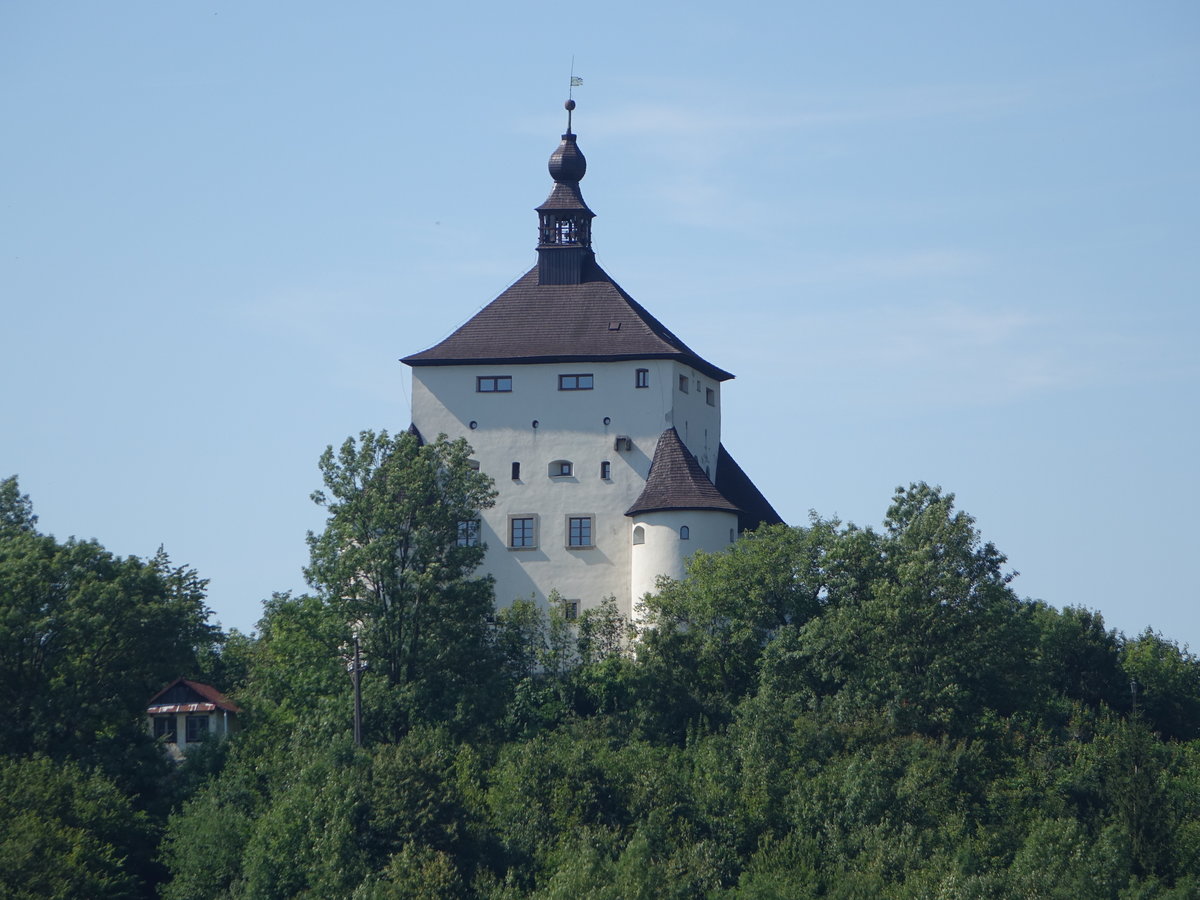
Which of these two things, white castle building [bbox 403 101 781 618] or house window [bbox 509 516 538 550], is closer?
white castle building [bbox 403 101 781 618]

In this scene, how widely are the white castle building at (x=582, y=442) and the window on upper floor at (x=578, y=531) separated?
1.2 inches

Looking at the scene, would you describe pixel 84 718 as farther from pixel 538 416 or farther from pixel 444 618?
pixel 538 416

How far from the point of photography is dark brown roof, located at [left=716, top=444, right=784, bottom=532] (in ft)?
276

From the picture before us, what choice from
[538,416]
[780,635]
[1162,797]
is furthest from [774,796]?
[538,416]

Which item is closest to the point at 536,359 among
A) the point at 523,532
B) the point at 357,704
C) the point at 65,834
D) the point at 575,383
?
the point at 575,383

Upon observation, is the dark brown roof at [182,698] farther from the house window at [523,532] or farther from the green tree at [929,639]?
the green tree at [929,639]

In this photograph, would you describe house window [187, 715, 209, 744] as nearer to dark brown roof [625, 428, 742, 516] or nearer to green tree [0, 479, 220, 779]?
green tree [0, 479, 220, 779]

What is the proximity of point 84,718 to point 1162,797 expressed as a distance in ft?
101

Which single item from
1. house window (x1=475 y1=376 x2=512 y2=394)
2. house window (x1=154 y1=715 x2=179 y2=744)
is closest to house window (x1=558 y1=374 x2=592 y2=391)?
house window (x1=475 y1=376 x2=512 y2=394)

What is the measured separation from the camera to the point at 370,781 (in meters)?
68.2

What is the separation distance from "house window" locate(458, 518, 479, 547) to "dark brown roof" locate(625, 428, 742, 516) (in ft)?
15.9

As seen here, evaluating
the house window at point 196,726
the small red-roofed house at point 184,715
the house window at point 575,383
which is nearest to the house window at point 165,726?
the small red-roofed house at point 184,715

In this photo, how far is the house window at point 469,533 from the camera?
256 feet

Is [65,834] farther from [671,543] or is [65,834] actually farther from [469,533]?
[671,543]
